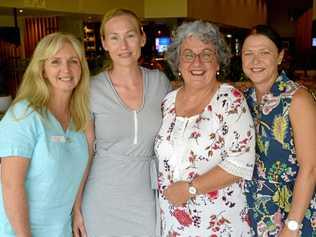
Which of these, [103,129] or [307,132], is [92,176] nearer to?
[103,129]

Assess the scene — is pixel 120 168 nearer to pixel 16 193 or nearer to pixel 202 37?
pixel 16 193

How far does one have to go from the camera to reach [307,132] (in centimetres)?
172

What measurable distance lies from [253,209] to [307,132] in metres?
0.44

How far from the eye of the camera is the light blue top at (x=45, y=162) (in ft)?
5.53

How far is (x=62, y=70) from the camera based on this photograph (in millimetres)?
1845

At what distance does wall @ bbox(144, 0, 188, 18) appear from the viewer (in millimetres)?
11156

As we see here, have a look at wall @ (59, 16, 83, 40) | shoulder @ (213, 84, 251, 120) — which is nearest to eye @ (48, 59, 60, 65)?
shoulder @ (213, 84, 251, 120)

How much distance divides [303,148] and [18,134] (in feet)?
3.64

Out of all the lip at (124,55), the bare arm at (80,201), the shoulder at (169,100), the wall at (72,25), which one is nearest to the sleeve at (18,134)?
the bare arm at (80,201)

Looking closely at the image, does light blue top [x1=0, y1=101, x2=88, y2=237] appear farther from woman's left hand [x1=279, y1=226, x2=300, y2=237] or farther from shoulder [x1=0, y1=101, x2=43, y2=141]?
woman's left hand [x1=279, y1=226, x2=300, y2=237]

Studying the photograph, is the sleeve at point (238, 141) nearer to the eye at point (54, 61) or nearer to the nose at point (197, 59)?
the nose at point (197, 59)

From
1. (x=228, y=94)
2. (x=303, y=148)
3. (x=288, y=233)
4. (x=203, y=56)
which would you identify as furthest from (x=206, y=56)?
(x=288, y=233)

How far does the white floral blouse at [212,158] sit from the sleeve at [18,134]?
60 centimetres

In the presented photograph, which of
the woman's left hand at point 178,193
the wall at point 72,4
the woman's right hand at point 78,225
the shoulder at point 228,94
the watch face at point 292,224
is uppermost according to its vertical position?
the wall at point 72,4
